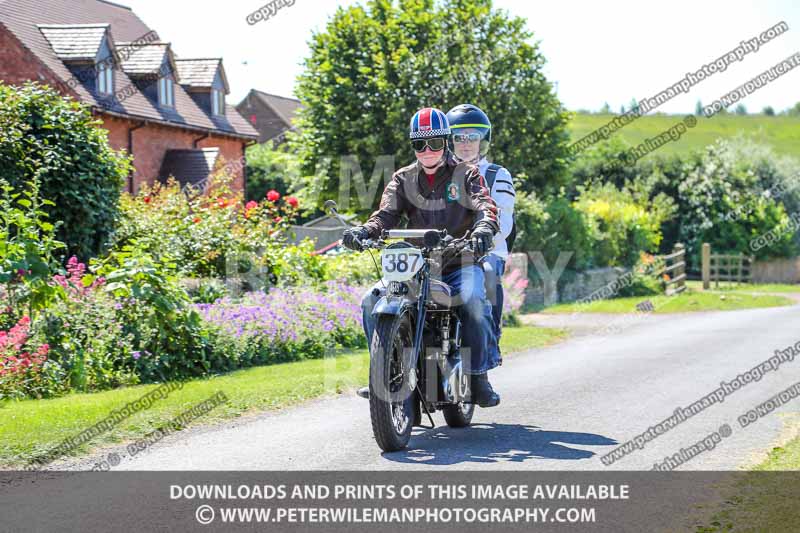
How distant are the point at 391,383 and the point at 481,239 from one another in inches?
45.9

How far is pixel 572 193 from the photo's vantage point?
49.3m

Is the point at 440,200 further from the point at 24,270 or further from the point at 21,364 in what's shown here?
the point at 21,364

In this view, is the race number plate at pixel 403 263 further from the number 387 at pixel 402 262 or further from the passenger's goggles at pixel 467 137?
the passenger's goggles at pixel 467 137

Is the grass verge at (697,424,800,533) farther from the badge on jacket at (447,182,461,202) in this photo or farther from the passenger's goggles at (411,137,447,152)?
the passenger's goggles at (411,137,447,152)

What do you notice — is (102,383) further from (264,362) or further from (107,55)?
(107,55)

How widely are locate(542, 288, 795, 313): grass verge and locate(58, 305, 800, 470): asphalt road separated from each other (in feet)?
34.8

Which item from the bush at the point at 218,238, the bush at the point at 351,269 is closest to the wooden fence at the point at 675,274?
the bush at the point at 351,269

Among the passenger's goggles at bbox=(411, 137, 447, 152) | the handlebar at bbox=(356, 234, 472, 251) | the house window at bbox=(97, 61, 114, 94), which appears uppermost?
the house window at bbox=(97, 61, 114, 94)

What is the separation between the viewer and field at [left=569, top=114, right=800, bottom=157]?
8275 centimetres

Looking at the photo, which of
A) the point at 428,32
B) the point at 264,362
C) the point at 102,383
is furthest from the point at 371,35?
the point at 102,383

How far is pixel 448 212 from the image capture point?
7094 millimetres

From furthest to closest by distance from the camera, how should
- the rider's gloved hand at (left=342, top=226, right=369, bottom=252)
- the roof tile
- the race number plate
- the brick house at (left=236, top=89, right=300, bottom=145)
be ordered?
1. the brick house at (left=236, top=89, right=300, bottom=145)
2. the roof tile
3. the rider's gloved hand at (left=342, top=226, right=369, bottom=252)
4. the race number plate

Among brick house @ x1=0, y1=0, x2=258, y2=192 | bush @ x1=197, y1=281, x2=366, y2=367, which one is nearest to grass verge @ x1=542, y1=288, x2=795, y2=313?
bush @ x1=197, y1=281, x2=366, y2=367

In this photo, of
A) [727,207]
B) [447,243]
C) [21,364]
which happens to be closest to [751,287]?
[727,207]
